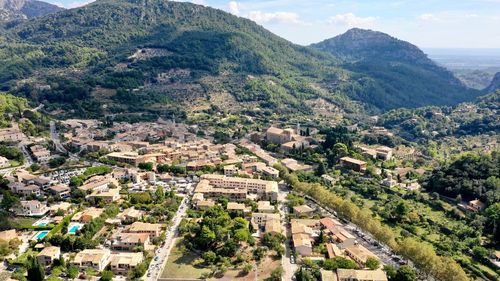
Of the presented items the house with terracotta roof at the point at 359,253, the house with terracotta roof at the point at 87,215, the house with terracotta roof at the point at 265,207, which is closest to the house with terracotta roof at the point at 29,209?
the house with terracotta roof at the point at 87,215

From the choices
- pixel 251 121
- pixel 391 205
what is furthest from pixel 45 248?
pixel 251 121

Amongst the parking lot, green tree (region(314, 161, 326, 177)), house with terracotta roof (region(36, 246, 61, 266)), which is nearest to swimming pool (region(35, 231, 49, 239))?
house with terracotta roof (region(36, 246, 61, 266))

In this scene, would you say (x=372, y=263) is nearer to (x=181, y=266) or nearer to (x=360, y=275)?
(x=360, y=275)

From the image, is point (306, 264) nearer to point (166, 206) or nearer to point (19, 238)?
point (166, 206)

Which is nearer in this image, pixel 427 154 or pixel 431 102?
pixel 427 154

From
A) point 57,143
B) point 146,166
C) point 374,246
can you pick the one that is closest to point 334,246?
point 374,246
